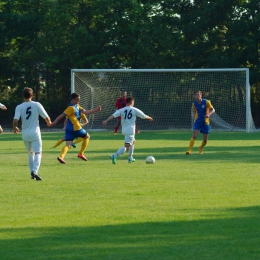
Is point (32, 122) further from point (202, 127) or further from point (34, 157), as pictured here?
point (202, 127)

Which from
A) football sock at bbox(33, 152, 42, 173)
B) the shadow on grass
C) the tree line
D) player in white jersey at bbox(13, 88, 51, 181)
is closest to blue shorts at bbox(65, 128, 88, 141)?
player in white jersey at bbox(13, 88, 51, 181)

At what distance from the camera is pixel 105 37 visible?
49.2 metres

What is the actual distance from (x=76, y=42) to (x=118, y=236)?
40.9 m

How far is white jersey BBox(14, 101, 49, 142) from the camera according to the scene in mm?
13914

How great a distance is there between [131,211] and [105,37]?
39967mm

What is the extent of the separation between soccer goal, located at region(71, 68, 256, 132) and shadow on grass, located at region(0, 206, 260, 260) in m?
29.9

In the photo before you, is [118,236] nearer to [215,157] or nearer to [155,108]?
[215,157]

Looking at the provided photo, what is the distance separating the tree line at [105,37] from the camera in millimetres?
47500

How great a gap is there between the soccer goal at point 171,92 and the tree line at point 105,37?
6118 millimetres

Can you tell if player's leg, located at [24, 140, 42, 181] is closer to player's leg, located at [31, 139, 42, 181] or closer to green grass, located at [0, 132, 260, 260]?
player's leg, located at [31, 139, 42, 181]

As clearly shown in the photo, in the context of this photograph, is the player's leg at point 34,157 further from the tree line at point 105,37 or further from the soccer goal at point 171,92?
the tree line at point 105,37

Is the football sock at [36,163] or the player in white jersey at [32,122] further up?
the player in white jersey at [32,122]

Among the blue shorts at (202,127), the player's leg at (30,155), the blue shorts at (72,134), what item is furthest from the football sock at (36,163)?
the blue shorts at (202,127)

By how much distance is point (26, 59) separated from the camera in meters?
48.9
